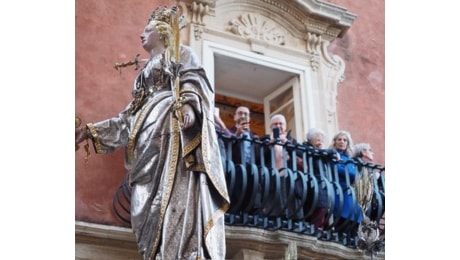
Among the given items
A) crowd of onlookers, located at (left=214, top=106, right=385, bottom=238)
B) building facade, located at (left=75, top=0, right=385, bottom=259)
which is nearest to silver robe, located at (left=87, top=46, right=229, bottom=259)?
building facade, located at (left=75, top=0, right=385, bottom=259)

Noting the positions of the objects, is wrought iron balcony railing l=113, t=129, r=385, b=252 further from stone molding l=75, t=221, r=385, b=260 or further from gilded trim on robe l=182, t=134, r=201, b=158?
gilded trim on robe l=182, t=134, r=201, b=158

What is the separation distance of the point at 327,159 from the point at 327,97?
1.07 meters

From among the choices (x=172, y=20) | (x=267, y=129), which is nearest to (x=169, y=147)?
(x=172, y=20)

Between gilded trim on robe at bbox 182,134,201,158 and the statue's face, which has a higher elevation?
the statue's face

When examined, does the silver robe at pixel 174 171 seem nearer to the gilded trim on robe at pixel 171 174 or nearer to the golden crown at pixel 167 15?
the gilded trim on robe at pixel 171 174

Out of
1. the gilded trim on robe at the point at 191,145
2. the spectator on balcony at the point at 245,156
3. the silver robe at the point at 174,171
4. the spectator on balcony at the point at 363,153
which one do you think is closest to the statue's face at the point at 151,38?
the silver robe at the point at 174,171

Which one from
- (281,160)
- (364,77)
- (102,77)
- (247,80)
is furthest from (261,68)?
(102,77)

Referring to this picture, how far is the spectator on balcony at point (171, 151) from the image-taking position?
726cm

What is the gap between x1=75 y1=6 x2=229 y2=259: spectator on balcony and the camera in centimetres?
726

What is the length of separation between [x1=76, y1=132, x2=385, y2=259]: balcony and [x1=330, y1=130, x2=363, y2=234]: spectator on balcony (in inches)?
0.4

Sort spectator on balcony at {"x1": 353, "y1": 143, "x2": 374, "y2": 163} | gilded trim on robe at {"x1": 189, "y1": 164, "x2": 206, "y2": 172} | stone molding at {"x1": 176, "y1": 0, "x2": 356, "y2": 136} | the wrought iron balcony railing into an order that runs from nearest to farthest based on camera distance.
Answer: gilded trim on robe at {"x1": 189, "y1": 164, "x2": 206, "y2": 172} < the wrought iron balcony railing < spectator on balcony at {"x1": 353, "y1": 143, "x2": 374, "y2": 163} < stone molding at {"x1": 176, "y1": 0, "x2": 356, "y2": 136}
